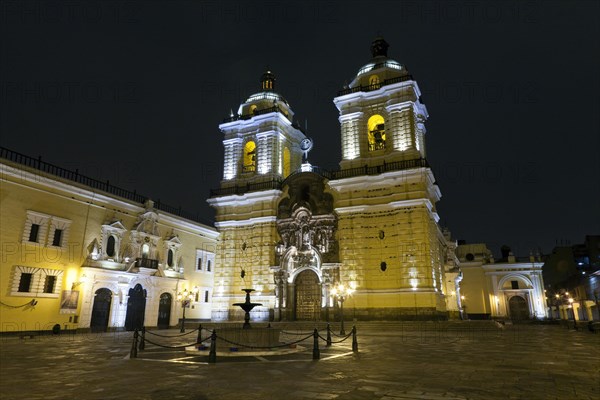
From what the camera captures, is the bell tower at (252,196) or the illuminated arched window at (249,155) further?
the illuminated arched window at (249,155)

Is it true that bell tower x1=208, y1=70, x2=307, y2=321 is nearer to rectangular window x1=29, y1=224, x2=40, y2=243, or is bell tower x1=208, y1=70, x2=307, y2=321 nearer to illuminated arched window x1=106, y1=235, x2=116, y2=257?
illuminated arched window x1=106, y1=235, x2=116, y2=257

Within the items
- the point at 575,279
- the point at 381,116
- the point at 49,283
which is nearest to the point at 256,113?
the point at 381,116

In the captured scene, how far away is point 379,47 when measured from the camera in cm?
3509

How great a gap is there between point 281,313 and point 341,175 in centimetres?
1151

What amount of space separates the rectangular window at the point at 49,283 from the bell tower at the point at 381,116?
2086 centimetres

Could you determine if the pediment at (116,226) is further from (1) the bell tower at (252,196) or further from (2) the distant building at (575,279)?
(2) the distant building at (575,279)

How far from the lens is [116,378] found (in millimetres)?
8508

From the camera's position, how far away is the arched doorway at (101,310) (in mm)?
24641

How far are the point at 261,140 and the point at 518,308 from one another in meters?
35.6

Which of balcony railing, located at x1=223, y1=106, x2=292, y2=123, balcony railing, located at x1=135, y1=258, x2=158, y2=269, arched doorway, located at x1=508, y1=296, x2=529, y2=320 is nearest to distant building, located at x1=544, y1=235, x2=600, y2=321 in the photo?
arched doorway, located at x1=508, y1=296, x2=529, y2=320

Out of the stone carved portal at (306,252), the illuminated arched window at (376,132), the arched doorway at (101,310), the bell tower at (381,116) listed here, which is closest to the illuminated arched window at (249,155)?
the stone carved portal at (306,252)

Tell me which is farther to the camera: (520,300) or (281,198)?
(520,300)

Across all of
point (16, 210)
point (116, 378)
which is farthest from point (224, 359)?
point (16, 210)

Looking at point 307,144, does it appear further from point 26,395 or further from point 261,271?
point 26,395
